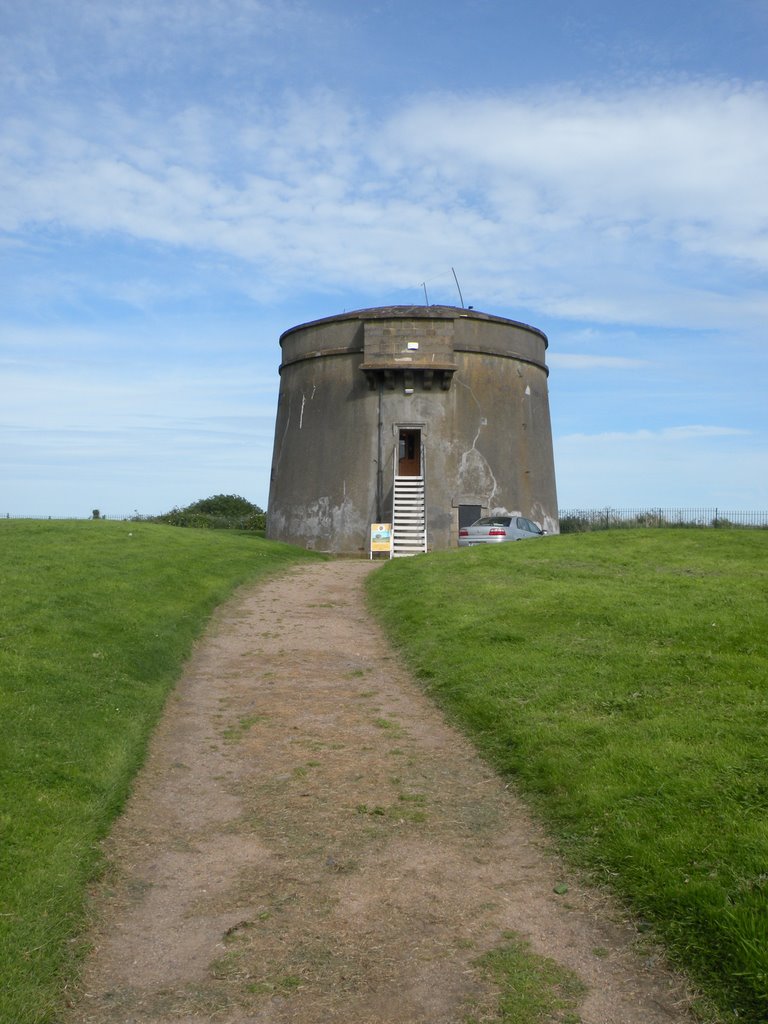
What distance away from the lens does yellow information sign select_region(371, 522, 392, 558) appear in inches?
1170

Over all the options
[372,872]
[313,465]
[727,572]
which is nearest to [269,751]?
[372,872]

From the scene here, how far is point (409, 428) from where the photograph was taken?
32.4 meters

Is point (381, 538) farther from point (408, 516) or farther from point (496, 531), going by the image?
point (496, 531)

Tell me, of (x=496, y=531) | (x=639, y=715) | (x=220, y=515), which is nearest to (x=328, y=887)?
(x=639, y=715)

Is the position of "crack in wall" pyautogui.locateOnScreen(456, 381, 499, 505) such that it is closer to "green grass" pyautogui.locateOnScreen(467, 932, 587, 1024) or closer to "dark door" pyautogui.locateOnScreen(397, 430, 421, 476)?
"dark door" pyautogui.locateOnScreen(397, 430, 421, 476)

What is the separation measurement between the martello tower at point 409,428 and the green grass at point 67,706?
1067cm

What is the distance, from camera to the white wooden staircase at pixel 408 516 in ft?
100

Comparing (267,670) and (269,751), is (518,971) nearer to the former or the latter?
(269,751)

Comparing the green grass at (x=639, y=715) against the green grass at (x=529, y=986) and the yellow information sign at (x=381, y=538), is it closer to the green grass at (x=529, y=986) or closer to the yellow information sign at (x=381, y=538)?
the green grass at (x=529, y=986)

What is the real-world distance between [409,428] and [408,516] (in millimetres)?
3209

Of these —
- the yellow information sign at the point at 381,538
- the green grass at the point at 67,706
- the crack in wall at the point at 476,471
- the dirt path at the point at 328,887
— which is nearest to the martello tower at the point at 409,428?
the crack in wall at the point at 476,471

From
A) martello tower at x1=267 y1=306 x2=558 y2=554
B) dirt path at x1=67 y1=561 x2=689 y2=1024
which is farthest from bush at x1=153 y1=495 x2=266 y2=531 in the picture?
dirt path at x1=67 y1=561 x2=689 y2=1024

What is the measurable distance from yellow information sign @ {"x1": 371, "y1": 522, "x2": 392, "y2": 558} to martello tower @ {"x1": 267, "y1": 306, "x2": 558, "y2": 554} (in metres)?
0.89

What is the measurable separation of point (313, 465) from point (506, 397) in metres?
7.41
